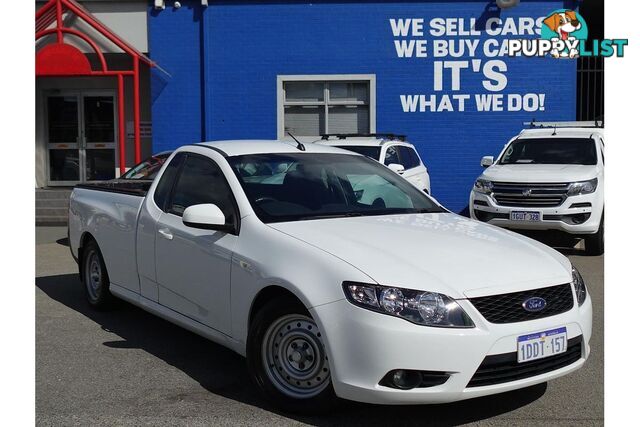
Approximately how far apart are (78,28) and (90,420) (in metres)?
12.6

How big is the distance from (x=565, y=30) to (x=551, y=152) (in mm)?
4803

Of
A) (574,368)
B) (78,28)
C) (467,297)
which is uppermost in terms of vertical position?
(78,28)

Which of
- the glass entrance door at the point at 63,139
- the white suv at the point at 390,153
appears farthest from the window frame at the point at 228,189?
the glass entrance door at the point at 63,139

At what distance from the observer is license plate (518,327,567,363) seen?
3.61 meters

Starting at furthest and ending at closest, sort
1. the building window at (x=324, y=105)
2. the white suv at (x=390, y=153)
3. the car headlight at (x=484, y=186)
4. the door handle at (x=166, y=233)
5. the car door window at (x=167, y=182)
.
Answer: the building window at (x=324, y=105) < the white suv at (x=390, y=153) < the car headlight at (x=484, y=186) < the car door window at (x=167, y=182) < the door handle at (x=166, y=233)

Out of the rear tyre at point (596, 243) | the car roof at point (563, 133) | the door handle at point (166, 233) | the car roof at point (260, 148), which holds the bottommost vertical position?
the rear tyre at point (596, 243)

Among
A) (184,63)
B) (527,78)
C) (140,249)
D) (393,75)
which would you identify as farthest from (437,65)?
(140,249)

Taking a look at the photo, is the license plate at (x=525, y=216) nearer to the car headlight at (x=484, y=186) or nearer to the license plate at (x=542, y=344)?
the car headlight at (x=484, y=186)

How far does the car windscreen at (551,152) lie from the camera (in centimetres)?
1091

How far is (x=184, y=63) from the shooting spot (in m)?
15.0

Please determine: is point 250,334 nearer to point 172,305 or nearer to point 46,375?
point 172,305

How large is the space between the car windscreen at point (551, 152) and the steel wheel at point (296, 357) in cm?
813

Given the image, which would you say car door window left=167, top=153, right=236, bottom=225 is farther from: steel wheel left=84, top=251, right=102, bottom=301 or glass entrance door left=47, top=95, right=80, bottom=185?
glass entrance door left=47, top=95, right=80, bottom=185

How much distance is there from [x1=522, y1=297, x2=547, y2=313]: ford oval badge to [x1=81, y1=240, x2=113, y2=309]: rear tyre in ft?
13.4
